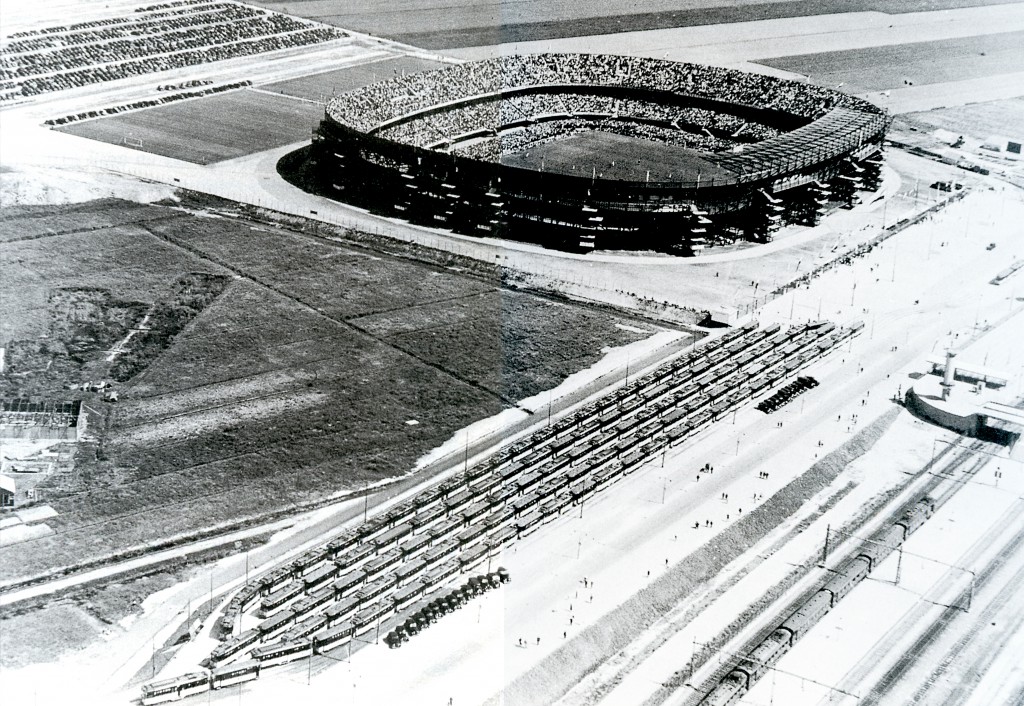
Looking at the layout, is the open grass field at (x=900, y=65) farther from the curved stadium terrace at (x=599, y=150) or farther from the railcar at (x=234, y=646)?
the railcar at (x=234, y=646)

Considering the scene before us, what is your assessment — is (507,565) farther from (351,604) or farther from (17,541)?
(17,541)

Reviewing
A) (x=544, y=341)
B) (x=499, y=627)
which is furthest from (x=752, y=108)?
(x=499, y=627)

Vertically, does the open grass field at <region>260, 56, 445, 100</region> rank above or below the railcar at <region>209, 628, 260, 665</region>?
above

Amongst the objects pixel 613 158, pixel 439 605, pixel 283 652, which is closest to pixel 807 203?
pixel 613 158

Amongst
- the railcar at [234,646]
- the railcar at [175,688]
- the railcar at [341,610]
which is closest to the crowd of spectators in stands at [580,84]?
the railcar at [341,610]

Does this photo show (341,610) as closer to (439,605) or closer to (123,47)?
(439,605)

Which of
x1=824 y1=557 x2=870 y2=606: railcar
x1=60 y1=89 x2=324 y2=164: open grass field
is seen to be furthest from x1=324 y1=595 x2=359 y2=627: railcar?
x1=60 y1=89 x2=324 y2=164: open grass field

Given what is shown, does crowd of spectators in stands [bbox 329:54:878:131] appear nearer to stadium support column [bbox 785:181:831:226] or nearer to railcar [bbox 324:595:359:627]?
stadium support column [bbox 785:181:831:226]
